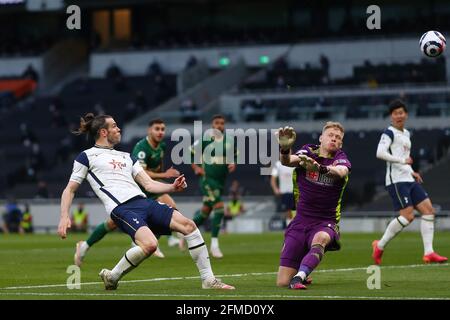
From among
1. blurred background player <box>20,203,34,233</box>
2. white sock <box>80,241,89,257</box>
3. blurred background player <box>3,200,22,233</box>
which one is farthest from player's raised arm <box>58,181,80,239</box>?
blurred background player <box>3,200,22,233</box>

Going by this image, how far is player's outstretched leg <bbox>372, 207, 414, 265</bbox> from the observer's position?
1994cm

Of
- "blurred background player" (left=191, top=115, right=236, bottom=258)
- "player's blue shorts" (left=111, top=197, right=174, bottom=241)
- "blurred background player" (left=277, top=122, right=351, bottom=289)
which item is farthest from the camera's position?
"blurred background player" (left=191, top=115, right=236, bottom=258)

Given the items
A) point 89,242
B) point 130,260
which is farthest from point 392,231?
point 130,260

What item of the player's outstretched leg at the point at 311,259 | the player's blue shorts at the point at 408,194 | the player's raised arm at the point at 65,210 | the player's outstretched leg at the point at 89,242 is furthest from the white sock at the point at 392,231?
the player's raised arm at the point at 65,210

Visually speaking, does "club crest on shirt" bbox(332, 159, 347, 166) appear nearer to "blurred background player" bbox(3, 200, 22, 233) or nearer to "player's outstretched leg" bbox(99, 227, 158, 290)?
"player's outstretched leg" bbox(99, 227, 158, 290)

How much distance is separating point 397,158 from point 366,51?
1492 inches

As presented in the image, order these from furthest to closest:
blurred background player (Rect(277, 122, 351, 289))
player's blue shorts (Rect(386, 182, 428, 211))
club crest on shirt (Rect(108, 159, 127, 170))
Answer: player's blue shorts (Rect(386, 182, 428, 211)) → blurred background player (Rect(277, 122, 351, 289)) → club crest on shirt (Rect(108, 159, 127, 170))

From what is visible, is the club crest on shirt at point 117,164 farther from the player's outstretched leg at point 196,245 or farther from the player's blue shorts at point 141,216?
the player's outstretched leg at point 196,245

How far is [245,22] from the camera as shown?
215 ft

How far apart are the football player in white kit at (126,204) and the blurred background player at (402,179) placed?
655 cm

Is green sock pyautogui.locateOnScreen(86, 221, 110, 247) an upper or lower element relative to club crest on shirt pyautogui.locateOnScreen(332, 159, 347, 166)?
lower

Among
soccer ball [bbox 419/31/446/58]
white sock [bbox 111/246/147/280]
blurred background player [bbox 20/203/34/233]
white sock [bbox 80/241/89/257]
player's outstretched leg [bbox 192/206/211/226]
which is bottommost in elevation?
blurred background player [bbox 20/203/34/233]

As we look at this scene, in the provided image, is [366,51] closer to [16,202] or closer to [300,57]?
Result: [300,57]

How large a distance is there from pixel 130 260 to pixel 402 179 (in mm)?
7738
